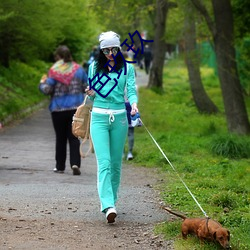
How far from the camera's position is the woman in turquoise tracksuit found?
746 centimetres

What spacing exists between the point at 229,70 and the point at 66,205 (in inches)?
345

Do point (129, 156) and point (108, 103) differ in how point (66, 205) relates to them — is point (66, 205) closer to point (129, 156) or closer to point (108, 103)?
point (108, 103)

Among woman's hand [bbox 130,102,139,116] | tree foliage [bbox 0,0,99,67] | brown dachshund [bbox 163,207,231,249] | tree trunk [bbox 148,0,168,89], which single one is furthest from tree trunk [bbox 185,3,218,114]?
brown dachshund [bbox 163,207,231,249]

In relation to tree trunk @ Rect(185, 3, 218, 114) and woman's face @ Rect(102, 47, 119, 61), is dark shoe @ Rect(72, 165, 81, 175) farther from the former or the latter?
tree trunk @ Rect(185, 3, 218, 114)

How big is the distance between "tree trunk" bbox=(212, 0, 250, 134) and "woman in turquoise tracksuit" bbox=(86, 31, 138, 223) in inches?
345

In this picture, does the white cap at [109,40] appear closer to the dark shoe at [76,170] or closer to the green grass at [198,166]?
the green grass at [198,166]

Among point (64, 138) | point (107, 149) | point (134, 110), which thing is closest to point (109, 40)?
point (134, 110)

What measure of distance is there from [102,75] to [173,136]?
9.27 metres

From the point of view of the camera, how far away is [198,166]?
39.3 ft

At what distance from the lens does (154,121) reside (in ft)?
67.8

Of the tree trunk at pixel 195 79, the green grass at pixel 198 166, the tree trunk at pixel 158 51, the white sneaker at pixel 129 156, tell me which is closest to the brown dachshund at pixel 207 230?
the green grass at pixel 198 166

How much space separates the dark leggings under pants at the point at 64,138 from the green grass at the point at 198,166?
136cm

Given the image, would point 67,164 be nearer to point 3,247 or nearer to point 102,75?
point 102,75

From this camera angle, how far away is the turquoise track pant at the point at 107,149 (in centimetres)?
741
